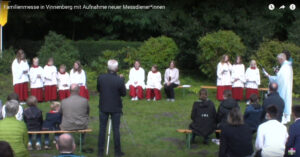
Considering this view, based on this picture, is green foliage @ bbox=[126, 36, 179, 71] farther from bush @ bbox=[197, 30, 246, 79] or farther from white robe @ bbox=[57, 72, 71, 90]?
white robe @ bbox=[57, 72, 71, 90]

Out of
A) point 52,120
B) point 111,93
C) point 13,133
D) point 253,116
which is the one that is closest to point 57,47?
point 52,120

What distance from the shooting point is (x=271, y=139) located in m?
7.68

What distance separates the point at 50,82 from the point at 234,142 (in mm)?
10083

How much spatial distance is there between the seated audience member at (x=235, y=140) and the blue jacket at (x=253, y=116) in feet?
9.27

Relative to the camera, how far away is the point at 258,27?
23.7m

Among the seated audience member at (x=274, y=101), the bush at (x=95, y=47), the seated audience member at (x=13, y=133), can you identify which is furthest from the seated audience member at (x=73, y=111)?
the bush at (x=95, y=47)

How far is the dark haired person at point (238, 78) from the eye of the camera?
17.2 m

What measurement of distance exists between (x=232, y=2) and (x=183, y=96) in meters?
8.25

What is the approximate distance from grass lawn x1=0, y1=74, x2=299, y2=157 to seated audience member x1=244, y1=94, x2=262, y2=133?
37.4 inches

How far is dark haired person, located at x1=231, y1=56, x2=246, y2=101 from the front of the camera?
56.5ft

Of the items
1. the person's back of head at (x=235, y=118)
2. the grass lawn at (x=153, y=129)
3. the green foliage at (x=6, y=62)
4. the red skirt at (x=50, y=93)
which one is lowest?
the grass lawn at (x=153, y=129)

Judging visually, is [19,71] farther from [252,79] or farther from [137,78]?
[252,79]

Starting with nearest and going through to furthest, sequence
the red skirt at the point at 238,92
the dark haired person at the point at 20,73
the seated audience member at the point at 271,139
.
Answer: the seated audience member at the point at 271,139
the dark haired person at the point at 20,73
the red skirt at the point at 238,92

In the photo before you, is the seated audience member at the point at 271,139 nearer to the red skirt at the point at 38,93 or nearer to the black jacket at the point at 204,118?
the black jacket at the point at 204,118
